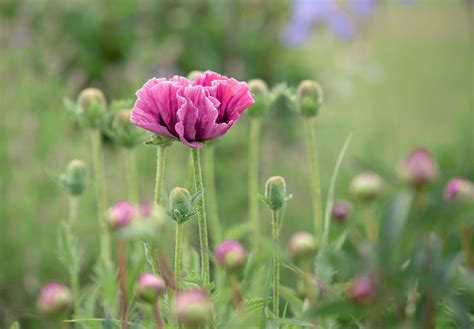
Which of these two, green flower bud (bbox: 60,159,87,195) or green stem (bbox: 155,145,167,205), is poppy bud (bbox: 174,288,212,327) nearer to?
green stem (bbox: 155,145,167,205)

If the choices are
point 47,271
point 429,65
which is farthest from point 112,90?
point 429,65

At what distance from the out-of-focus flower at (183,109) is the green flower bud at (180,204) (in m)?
0.03

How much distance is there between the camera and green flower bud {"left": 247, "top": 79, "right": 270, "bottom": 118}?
0.78m

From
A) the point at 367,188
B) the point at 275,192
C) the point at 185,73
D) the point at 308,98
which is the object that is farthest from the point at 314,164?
the point at 185,73

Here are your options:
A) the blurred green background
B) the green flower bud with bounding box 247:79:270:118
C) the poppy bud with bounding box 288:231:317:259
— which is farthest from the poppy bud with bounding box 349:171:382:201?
the blurred green background

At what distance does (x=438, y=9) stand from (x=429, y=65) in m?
0.77

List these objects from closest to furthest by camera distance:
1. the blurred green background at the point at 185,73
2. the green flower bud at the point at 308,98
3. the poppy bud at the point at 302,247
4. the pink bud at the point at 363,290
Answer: the pink bud at the point at 363,290
the poppy bud at the point at 302,247
the green flower bud at the point at 308,98
the blurred green background at the point at 185,73

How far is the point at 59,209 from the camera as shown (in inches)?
58.8

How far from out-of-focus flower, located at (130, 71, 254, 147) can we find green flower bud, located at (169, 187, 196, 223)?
0.03 meters

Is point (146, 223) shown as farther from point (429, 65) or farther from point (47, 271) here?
point (429, 65)

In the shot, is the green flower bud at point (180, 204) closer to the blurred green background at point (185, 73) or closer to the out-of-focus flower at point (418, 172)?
the out-of-focus flower at point (418, 172)

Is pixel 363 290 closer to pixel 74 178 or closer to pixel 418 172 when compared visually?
pixel 418 172

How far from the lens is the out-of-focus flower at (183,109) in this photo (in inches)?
21.5

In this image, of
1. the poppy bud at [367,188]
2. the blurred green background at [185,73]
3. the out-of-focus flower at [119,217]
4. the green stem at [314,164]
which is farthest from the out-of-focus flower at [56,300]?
the blurred green background at [185,73]
